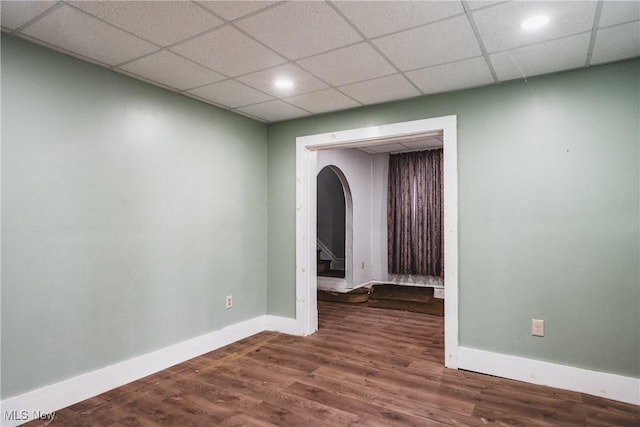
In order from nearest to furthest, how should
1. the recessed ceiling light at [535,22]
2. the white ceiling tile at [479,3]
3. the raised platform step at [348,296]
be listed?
the white ceiling tile at [479,3] < the recessed ceiling light at [535,22] < the raised platform step at [348,296]

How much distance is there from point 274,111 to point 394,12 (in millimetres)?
1966

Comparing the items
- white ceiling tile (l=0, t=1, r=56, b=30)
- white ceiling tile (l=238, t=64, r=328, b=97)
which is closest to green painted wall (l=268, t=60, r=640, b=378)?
white ceiling tile (l=238, t=64, r=328, b=97)

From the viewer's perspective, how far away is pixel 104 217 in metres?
2.62

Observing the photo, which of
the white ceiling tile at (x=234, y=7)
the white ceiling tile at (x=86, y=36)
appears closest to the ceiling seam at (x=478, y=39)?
the white ceiling tile at (x=234, y=7)

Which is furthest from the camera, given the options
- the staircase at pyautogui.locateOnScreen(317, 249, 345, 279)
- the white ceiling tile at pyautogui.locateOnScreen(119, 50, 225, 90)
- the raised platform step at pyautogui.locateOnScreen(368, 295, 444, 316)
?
the staircase at pyautogui.locateOnScreen(317, 249, 345, 279)

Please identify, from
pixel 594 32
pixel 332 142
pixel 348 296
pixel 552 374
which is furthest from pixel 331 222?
pixel 594 32

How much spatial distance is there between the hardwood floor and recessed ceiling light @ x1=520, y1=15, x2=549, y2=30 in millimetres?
2289

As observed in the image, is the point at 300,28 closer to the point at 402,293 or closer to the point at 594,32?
the point at 594,32

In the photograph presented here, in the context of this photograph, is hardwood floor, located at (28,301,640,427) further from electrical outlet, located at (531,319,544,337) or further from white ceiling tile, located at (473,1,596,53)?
white ceiling tile, located at (473,1,596,53)

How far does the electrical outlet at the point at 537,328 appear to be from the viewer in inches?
108

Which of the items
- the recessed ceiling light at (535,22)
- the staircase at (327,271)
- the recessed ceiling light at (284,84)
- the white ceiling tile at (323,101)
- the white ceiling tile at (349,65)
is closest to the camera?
the recessed ceiling light at (535,22)

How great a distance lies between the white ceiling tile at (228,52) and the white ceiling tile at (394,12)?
65 cm

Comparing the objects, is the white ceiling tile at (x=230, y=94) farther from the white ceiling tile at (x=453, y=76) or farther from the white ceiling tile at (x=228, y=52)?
the white ceiling tile at (x=453, y=76)

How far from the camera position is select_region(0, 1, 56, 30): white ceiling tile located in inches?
71.9
